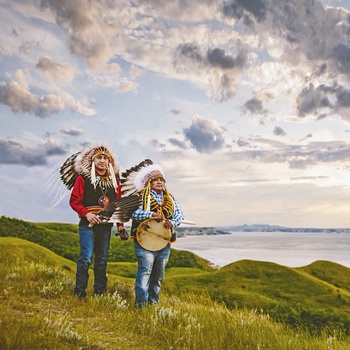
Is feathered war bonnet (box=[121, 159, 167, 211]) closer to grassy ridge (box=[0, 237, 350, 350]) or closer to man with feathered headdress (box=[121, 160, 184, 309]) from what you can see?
man with feathered headdress (box=[121, 160, 184, 309])

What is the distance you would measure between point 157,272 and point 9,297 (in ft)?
8.39

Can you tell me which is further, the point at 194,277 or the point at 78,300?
the point at 194,277

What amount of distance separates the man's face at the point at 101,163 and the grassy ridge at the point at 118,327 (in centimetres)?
225

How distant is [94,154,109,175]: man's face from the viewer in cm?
780

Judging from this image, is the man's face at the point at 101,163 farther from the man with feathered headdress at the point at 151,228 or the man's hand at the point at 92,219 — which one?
the man's hand at the point at 92,219

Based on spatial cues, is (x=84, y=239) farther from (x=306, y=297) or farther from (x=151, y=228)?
(x=306, y=297)

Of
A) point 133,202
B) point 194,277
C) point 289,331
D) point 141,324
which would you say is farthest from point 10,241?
point 289,331

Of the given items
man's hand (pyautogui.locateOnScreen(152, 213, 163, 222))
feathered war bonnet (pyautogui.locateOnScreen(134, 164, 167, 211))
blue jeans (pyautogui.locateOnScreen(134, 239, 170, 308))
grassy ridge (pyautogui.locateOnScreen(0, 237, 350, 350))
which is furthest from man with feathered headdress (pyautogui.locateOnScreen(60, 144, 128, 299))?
man's hand (pyautogui.locateOnScreen(152, 213, 163, 222))

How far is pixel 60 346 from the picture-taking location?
4.14 m

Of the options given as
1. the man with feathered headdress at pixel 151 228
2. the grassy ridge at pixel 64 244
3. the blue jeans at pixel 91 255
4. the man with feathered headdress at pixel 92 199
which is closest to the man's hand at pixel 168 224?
the man with feathered headdress at pixel 151 228

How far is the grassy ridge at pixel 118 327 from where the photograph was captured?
4.36 m

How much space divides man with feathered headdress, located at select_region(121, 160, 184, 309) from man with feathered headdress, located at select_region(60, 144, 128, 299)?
→ 54cm

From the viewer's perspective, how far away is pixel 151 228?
729 centimetres

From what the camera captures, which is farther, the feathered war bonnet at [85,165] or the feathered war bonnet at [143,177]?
the feathered war bonnet at [85,165]
